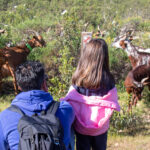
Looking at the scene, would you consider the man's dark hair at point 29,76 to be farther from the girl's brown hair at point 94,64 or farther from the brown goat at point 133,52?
the brown goat at point 133,52

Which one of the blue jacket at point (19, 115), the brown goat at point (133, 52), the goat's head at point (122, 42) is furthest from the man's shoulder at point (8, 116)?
the goat's head at point (122, 42)

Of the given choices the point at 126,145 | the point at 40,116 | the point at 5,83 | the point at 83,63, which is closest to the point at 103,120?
the point at 83,63

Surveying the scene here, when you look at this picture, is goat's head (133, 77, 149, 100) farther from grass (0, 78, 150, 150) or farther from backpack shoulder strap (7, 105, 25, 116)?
backpack shoulder strap (7, 105, 25, 116)

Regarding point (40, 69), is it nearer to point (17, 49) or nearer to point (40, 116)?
point (40, 116)

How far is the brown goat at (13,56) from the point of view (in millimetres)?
6840

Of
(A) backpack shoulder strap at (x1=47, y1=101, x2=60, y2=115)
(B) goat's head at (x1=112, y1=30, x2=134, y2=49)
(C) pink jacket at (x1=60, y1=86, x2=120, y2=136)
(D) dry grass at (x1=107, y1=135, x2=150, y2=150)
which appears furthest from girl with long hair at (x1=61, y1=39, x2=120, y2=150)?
(B) goat's head at (x1=112, y1=30, x2=134, y2=49)

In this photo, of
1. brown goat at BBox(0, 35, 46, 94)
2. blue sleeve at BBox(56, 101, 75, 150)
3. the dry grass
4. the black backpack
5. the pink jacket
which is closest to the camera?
the black backpack

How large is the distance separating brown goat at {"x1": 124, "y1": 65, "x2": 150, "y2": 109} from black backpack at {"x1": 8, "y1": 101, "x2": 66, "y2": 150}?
13.8ft

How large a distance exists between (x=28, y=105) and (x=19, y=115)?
0.11 metres

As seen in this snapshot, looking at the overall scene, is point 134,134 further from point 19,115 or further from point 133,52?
point 19,115

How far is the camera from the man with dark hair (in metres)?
1.67

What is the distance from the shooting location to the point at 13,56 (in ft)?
23.2

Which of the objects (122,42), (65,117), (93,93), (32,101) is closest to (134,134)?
(93,93)

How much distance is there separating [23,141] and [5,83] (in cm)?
701
